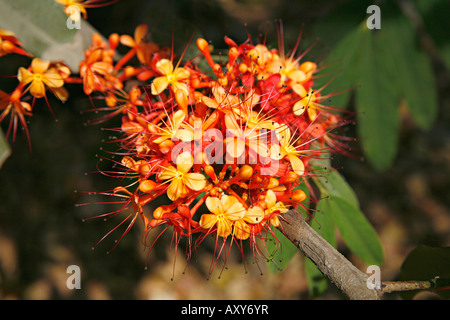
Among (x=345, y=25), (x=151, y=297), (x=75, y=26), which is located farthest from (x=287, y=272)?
(x=75, y=26)

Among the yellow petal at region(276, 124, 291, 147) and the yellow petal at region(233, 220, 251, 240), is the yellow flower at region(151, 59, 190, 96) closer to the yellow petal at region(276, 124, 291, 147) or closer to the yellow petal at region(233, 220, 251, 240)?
the yellow petal at region(276, 124, 291, 147)

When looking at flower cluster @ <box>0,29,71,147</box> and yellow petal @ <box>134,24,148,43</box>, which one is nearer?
flower cluster @ <box>0,29,71,147</box>

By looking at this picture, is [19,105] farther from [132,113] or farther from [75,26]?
[132,113]

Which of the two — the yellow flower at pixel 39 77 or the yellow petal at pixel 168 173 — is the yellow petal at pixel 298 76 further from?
the yellow flower at pixel 39 77

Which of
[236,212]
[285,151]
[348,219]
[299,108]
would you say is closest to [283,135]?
[285,151]

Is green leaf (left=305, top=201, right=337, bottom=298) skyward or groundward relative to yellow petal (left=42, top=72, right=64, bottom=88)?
groundward

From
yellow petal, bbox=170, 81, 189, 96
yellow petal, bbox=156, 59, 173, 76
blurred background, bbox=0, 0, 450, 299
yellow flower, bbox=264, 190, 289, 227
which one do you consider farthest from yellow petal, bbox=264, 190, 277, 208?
blurred background, bbox=0, 0, 450, 299
